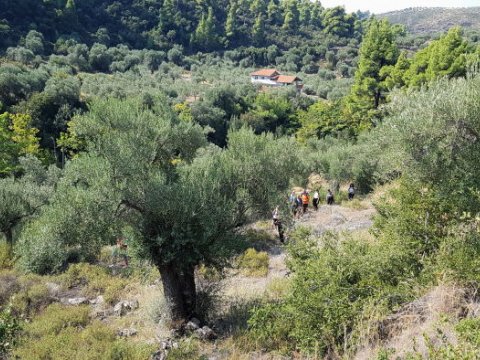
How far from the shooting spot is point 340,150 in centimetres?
2481

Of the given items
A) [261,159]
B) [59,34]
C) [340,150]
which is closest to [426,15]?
[59,34]

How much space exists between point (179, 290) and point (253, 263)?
479cm

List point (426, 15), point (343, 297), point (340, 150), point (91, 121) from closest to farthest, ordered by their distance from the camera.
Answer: point (343, 297)
point (91, 121)
point (340, 150)
point (426, 15)

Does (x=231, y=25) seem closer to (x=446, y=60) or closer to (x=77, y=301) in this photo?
(x=446, y=60)

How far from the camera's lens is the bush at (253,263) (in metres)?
13.0

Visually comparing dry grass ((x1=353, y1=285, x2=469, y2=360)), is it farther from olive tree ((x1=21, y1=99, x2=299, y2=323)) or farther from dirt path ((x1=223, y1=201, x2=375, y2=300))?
dirt path ((x1=223, y1=201, x2=375, y2=300))

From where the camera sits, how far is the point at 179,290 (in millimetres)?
9039

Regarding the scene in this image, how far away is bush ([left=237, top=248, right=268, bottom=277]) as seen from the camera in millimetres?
12969

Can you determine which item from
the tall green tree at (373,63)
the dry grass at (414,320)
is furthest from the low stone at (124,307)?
the tall green tree at (373,63)

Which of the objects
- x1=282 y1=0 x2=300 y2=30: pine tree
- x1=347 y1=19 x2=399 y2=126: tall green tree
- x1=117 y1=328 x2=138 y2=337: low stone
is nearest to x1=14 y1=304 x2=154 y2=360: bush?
x1=117 y1=328 x2=138 y2=337: low stone

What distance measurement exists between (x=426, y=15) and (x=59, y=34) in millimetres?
161981

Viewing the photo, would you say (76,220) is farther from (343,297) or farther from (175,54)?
(175,54)

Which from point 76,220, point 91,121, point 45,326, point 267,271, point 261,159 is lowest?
point 267,271

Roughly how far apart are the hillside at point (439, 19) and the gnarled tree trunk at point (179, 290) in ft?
471
